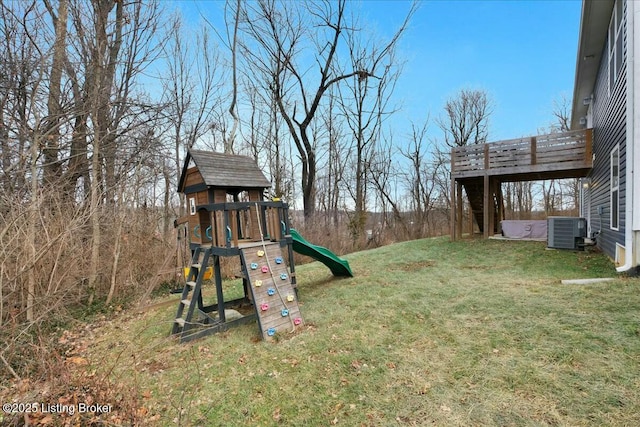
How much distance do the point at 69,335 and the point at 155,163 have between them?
5.77 m

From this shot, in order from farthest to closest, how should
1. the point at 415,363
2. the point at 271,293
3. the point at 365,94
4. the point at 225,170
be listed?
the point at 365,94, the point at 225,170, the point at 271,293, the point at 415,363

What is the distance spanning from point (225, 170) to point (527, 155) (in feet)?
31.1

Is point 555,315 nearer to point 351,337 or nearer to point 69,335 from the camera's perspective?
point 351,337

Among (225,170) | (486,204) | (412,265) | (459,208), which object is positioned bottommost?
(412,265)

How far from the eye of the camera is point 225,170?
17.8 feet

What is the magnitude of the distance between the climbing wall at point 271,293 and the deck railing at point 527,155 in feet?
28.6

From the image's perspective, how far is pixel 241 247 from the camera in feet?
15.8

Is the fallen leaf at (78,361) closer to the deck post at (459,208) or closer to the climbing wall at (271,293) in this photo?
the climbing wall at (271,293)

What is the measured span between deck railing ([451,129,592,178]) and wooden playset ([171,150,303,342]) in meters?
8.12

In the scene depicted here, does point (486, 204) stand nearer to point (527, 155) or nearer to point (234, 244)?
point (527, 155)

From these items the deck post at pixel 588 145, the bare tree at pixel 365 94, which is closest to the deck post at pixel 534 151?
the deck post at pixel 588 145

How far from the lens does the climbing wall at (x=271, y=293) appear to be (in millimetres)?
4445

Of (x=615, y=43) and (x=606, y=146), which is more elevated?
(x=615, y=43)

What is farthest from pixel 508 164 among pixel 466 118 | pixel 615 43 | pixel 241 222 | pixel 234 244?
pixel 466 118
